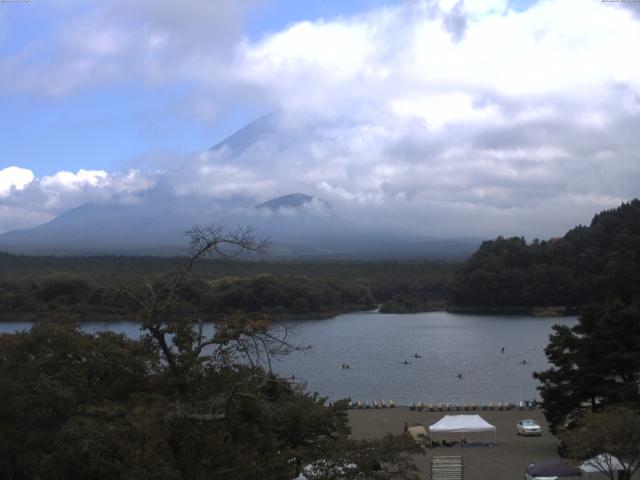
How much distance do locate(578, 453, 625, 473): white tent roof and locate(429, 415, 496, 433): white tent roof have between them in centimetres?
435

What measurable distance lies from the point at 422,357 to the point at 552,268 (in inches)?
950

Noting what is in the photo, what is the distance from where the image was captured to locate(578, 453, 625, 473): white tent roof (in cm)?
927

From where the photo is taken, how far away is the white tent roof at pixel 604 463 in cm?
927

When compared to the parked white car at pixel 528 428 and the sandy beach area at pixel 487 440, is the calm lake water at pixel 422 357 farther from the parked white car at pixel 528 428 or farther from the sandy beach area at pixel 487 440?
the parked white car at pixel 528 428

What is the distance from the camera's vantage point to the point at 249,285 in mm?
50188

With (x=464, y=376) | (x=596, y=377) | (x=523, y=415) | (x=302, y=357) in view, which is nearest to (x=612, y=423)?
(x=596, y=377)

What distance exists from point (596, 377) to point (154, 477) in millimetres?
9856

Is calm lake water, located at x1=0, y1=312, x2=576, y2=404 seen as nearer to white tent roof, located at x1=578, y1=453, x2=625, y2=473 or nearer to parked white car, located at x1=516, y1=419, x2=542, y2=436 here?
parked white car, located at x1=516, y1=419, x2=542, y2=436

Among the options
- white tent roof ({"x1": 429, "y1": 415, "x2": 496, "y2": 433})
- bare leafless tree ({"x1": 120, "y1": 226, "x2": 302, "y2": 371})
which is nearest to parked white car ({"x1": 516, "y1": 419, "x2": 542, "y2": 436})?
white tent roof ({"x1": 429, "y1": 415, "x2": 496, "y2": 433})

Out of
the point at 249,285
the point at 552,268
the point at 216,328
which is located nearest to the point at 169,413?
the point at 216,328

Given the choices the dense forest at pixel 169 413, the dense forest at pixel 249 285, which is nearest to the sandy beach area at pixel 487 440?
the dense forest at pixel 169 413

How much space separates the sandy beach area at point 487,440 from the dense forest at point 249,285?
18385mm

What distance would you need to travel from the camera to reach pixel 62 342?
26.2ft

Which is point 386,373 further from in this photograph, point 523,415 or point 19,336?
point 19,336
